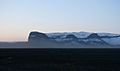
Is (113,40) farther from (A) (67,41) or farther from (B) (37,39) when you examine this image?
(B) (37,39)
